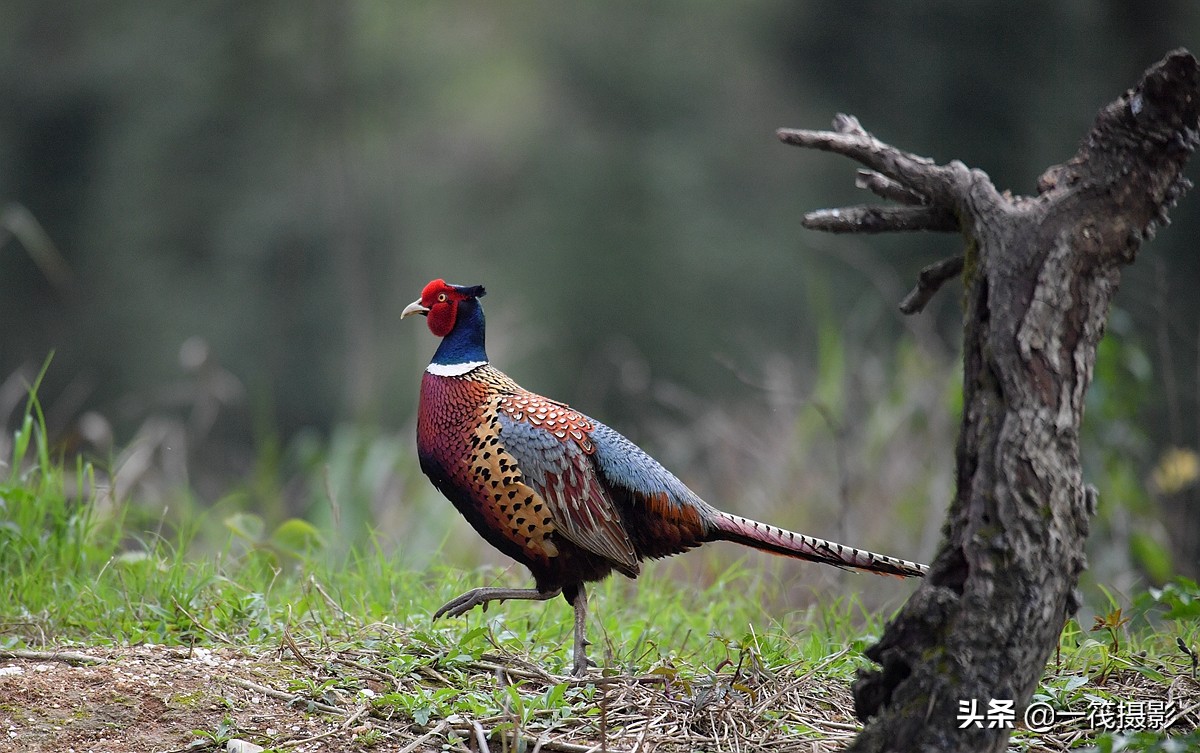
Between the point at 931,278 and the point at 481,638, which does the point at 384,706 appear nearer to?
the point at 481,638

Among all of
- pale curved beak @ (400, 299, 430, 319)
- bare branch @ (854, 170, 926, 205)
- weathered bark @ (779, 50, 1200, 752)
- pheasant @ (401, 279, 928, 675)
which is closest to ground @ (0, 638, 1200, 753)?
pheasant @ (401, 279, 928, 675)

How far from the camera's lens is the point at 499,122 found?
54.2 ft

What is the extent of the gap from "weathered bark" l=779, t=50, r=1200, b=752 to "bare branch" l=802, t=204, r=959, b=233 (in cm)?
19

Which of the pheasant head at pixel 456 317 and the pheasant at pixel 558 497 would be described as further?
the pheasant head at pixel 456 317

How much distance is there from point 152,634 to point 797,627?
81.9 inches

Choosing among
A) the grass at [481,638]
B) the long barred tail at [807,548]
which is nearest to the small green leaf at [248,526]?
the grass at [481,638]

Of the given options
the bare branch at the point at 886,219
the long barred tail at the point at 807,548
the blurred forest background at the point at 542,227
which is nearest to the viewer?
the bare branch at the point at 886,219

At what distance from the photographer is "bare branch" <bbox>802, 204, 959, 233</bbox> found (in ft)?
9.95

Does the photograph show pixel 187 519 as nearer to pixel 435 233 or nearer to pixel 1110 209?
pixel 1110 209

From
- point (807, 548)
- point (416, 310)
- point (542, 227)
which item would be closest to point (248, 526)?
point (416, 310)

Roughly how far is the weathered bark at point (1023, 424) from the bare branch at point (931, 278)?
0.78ft

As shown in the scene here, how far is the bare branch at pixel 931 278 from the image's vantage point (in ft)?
10.1

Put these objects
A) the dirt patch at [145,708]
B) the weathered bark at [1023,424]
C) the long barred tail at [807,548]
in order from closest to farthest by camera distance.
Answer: the weathered bark at [1023,424]
the dirt patch at [145,708]
the long barred tail at [807,548]

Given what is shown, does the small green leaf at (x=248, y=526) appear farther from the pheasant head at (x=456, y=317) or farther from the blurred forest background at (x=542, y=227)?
the blurred forest background at (x=542, y=227)
